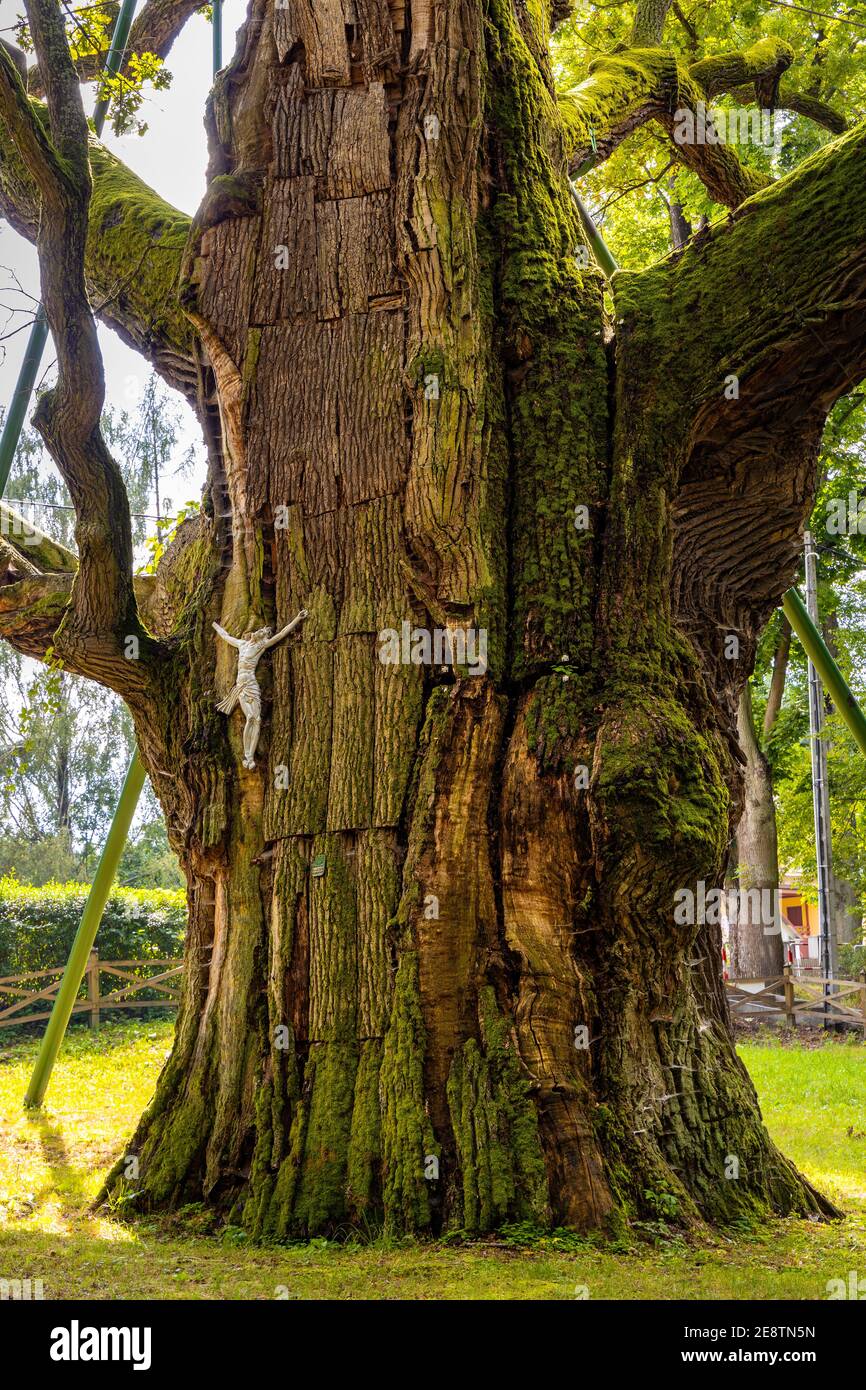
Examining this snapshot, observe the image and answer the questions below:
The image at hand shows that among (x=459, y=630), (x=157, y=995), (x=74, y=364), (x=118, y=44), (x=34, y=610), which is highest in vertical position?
(x=118, y=44)

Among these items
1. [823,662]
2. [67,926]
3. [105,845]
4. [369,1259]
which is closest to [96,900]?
[105,845]

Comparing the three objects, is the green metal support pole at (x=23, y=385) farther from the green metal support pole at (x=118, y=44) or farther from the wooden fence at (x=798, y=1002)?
the wooden fence at (x=798, y=1002)

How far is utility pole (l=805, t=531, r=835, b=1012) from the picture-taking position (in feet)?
60.8

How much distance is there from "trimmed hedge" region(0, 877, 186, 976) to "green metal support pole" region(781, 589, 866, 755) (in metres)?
13.0

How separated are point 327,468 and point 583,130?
4.37 m

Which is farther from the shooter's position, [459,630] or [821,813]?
[821,813]

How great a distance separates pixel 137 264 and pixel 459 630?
13.6ft

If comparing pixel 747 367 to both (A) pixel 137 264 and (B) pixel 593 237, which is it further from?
(A) pixel 137 264

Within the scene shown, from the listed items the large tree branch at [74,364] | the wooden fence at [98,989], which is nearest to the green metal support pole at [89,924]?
the large tree branch at [74,364]

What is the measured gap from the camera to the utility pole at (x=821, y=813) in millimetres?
18531

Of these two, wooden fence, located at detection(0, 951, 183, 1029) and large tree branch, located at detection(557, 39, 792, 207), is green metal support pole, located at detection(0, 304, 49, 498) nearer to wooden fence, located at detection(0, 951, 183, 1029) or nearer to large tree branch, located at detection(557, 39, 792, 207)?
large tree branch, located at detection(557, 39, 792, 207)

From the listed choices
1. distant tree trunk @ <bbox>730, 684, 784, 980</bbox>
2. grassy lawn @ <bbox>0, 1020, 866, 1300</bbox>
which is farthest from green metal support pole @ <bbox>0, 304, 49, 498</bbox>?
distant tree trunk @ <bbox>730, 684, 784, 980</bbox>

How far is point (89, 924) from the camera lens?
10203mm

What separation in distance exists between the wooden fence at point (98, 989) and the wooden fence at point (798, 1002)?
868cm
